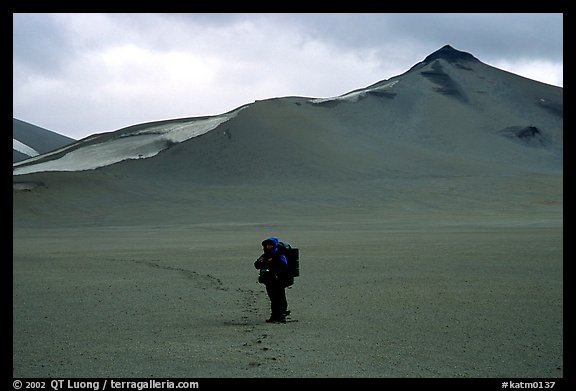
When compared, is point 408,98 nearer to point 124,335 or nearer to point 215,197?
point 215,197

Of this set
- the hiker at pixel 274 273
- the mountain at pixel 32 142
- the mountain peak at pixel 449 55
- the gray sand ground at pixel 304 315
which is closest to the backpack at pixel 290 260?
the hiker at pixel 274 273

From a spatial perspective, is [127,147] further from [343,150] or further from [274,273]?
[274,273]

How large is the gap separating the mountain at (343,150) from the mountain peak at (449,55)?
14.0 metres

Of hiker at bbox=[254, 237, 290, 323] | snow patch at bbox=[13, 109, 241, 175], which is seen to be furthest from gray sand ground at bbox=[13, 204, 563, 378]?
snow patch at bbox=[13, 109, 241, 175]

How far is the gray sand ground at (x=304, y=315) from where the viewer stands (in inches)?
312

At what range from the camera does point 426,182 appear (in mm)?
65938

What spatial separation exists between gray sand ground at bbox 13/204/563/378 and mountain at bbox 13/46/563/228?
36.0m

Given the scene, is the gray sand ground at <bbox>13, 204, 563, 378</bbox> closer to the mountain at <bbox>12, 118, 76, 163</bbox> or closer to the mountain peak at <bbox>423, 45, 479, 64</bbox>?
the mountain peak at <bbox>423, 45, 479, 64</bbox>

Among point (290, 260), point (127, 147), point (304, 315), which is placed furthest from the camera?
point (127, 147)

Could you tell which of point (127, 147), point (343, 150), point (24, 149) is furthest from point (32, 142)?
point (343, 150)

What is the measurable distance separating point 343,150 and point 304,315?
228 ft

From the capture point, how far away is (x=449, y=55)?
134625 mm

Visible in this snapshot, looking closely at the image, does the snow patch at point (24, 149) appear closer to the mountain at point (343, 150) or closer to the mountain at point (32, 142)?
the mountain at point (32, 142)
